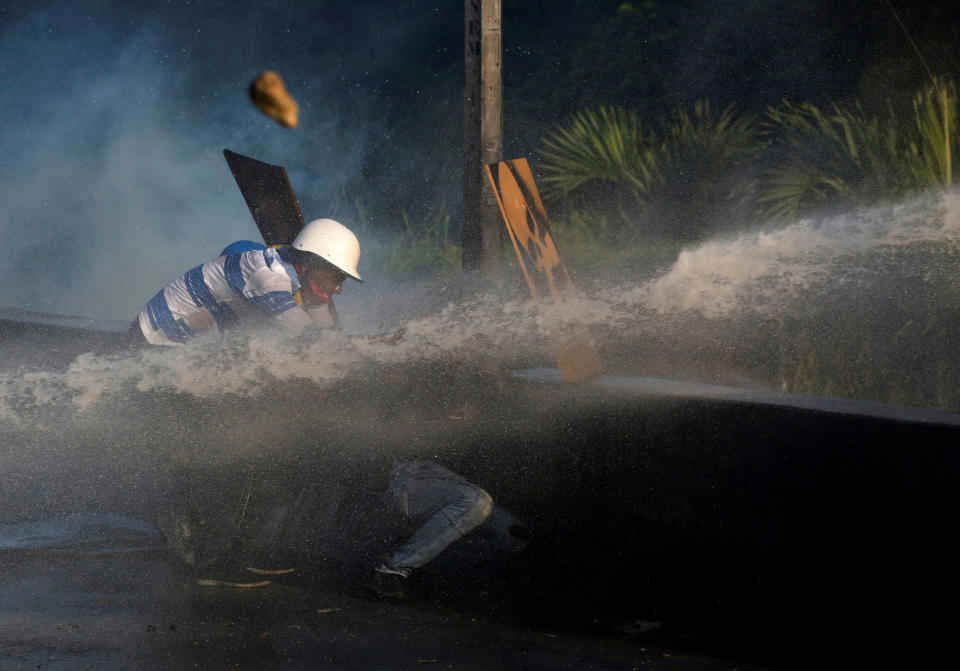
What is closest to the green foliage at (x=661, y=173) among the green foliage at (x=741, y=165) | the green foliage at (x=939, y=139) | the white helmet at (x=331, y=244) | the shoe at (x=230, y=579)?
the green foliage at (x=741, y=165)

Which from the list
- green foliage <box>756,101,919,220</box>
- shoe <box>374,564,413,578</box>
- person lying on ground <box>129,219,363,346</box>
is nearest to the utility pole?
person lying on ground <box>129,219,363,346</box>

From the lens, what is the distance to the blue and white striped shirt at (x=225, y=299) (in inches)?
218

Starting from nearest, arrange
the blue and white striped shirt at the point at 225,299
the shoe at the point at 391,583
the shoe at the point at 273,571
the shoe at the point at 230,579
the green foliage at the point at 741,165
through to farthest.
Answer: the shoe at the point at 391,583 → the shoe at the point at 230,579 → the shoe at the point at 273,571 → the blue and white striped shirt at the point at 225,299 → the green foliage at the point at 741,165

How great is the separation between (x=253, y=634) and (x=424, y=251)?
7791mm

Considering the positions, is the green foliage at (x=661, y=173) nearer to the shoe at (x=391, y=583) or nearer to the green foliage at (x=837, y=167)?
the green foliage at (x=837, y=167)

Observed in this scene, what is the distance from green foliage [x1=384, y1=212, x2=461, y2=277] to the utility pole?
2.65m

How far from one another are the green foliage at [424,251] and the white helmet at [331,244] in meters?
4.29

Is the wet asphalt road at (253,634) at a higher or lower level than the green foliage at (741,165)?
lower

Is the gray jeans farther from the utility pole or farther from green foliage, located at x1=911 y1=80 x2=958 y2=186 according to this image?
green foliage, located at x1=911 y1=80 x2=958 y2=186

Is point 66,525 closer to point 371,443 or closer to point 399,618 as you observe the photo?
point 371,443

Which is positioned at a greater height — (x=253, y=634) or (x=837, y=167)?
(x=837, y=167)

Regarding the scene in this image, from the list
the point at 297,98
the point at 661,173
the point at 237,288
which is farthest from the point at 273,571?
the point at 297,98

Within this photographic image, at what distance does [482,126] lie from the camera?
760 centimetres

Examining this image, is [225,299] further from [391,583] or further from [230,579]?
[391,583]
